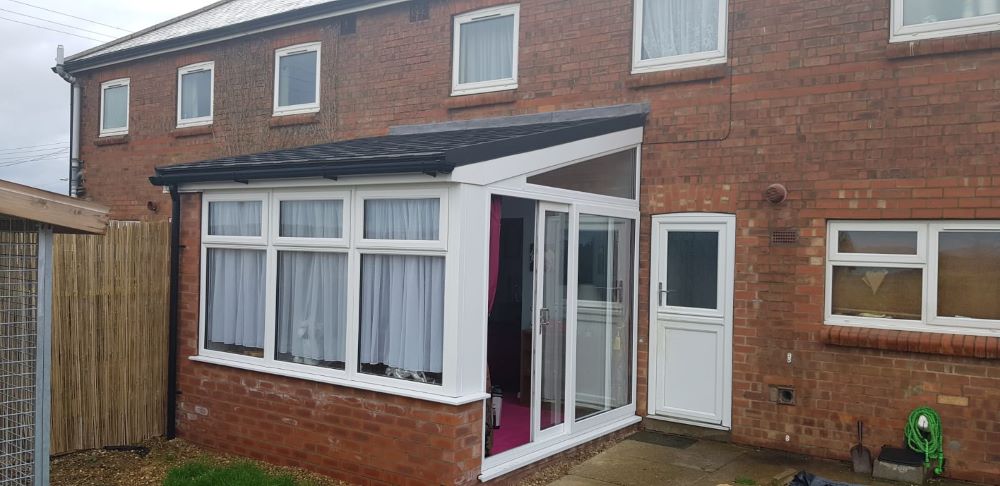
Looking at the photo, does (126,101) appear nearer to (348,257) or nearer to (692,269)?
(348,257)

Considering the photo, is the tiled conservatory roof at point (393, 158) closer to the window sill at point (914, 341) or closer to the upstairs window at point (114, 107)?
the window sill at point (914, 341)

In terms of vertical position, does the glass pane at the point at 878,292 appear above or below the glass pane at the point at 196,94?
below

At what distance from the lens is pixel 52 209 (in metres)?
4.68

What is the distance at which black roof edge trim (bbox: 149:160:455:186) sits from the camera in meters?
5.64

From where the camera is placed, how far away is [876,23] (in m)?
6.72

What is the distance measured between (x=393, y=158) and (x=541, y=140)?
4.15ft

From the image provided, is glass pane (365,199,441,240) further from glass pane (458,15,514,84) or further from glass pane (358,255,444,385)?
glass pane (458,15,514,84)

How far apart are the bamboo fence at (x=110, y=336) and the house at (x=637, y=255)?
26 cm

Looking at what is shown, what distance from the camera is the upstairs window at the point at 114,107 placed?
13508mm

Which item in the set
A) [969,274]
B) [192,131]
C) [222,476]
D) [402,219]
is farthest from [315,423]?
[192,131]

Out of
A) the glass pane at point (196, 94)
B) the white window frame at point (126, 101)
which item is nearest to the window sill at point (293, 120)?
the glass pane at point (196, 94)

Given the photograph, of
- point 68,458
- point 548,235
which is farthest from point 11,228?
point 548,235

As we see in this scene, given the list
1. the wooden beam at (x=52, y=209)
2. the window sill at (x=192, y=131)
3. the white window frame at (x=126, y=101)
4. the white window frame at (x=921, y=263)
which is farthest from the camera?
the white window frame at (x=126, y=101)

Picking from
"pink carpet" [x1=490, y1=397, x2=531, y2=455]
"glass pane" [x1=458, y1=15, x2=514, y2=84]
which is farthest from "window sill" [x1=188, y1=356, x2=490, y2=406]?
"glass pane" [x1=458, y1=15, x2=514, y2=84]
